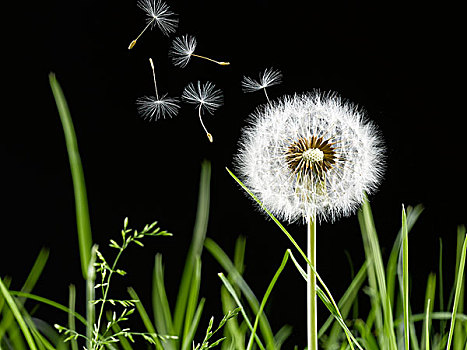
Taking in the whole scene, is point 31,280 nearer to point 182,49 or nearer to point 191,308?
point 191,308

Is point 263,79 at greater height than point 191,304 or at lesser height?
greater

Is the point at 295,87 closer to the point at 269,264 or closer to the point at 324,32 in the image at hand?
the point at 324,32

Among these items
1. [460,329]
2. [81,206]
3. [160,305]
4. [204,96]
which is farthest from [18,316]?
[460,329]

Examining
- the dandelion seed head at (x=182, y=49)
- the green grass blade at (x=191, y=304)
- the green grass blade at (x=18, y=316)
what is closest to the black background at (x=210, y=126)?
the dandelion seed head at (x=182, y=49)

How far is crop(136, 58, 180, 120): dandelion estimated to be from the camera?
0.71 m

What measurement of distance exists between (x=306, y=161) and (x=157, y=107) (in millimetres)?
315

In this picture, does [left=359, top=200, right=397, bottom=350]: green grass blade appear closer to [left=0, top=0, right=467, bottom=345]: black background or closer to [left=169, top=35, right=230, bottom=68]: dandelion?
[left=0, top=0, right=467, bottom=345]: black background

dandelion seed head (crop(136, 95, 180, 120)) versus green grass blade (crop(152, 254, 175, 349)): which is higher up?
dandelion seed head (crop(136, 95, 180, 120))

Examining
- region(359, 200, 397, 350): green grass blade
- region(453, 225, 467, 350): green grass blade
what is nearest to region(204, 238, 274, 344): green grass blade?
region(359, 200, 397, 350): green grass blade

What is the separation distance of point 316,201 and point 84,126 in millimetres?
383

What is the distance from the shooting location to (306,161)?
1.58ft

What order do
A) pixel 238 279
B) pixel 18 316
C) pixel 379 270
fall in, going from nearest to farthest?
pixel 18 316
pixel 379 270
pixel 238 279

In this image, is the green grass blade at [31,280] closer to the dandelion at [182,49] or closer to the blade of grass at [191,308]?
the blade of grass at [191,308]

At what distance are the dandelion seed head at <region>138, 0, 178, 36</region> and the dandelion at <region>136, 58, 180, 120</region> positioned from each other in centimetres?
6
